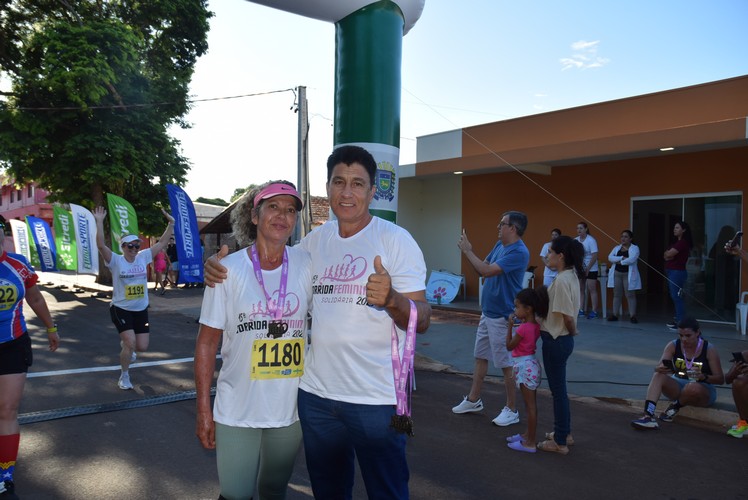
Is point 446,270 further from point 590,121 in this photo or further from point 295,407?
point 295,407

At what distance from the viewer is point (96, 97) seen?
17688 millimetres

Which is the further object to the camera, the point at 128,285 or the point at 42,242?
the point at 42,242

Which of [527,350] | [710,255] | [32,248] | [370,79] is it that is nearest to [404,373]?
[527,350]

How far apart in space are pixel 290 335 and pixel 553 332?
2738 millimetres

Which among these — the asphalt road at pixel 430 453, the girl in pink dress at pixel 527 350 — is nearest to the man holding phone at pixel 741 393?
the asphalt road at pixel 430 453

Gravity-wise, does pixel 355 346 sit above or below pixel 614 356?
above

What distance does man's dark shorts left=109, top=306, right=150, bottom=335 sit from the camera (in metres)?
6.72

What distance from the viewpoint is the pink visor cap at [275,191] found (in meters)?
2.65

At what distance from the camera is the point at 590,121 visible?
12.7 metres

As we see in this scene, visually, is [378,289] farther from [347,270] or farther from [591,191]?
[591,191]

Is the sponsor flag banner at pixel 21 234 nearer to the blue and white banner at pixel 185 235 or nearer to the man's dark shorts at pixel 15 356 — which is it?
the blue and white banner at pixel 185 235

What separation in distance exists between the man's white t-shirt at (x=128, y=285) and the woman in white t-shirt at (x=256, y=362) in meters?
4.76

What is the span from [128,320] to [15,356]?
9.94 ft

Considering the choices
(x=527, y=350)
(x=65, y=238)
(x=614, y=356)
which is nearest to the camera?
(x=527, y=350)
